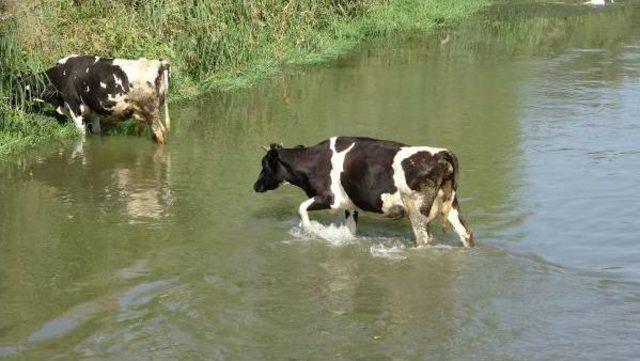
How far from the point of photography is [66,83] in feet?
46.6

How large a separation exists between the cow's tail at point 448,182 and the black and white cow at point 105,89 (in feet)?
19.9

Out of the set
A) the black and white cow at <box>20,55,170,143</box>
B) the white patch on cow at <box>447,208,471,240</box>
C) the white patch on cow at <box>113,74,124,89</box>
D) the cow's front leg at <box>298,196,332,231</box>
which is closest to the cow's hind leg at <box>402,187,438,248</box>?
the white patch on cow at <box>447,208,471,240</box>

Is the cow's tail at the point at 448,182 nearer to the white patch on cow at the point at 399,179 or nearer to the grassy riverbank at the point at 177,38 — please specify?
the white patch on cow at the point at 399,179

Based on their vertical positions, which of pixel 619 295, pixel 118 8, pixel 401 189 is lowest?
pixel 619 295

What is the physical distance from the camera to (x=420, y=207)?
8734 mm

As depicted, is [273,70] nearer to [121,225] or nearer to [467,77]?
[467,77]

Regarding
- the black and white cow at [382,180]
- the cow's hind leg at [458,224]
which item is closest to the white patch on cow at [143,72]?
the black and white cow at [382,180]

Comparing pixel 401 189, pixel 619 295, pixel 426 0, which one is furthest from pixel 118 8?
pixel 426 0

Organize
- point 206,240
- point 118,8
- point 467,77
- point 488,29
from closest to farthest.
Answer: point 206,240 < point 118,8 < point 467,77 < point 488,29

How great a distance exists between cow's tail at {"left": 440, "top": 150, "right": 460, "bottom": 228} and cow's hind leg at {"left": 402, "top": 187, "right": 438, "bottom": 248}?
5.8 inches

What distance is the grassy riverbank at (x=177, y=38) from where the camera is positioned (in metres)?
13.4

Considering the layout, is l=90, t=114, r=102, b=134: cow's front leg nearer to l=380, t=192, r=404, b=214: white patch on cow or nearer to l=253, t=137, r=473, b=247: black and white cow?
l=253, t=137, r=473, b=247: black and white cow

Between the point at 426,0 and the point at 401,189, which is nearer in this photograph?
the point at 401,189

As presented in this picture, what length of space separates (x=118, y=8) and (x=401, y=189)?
970 cm
